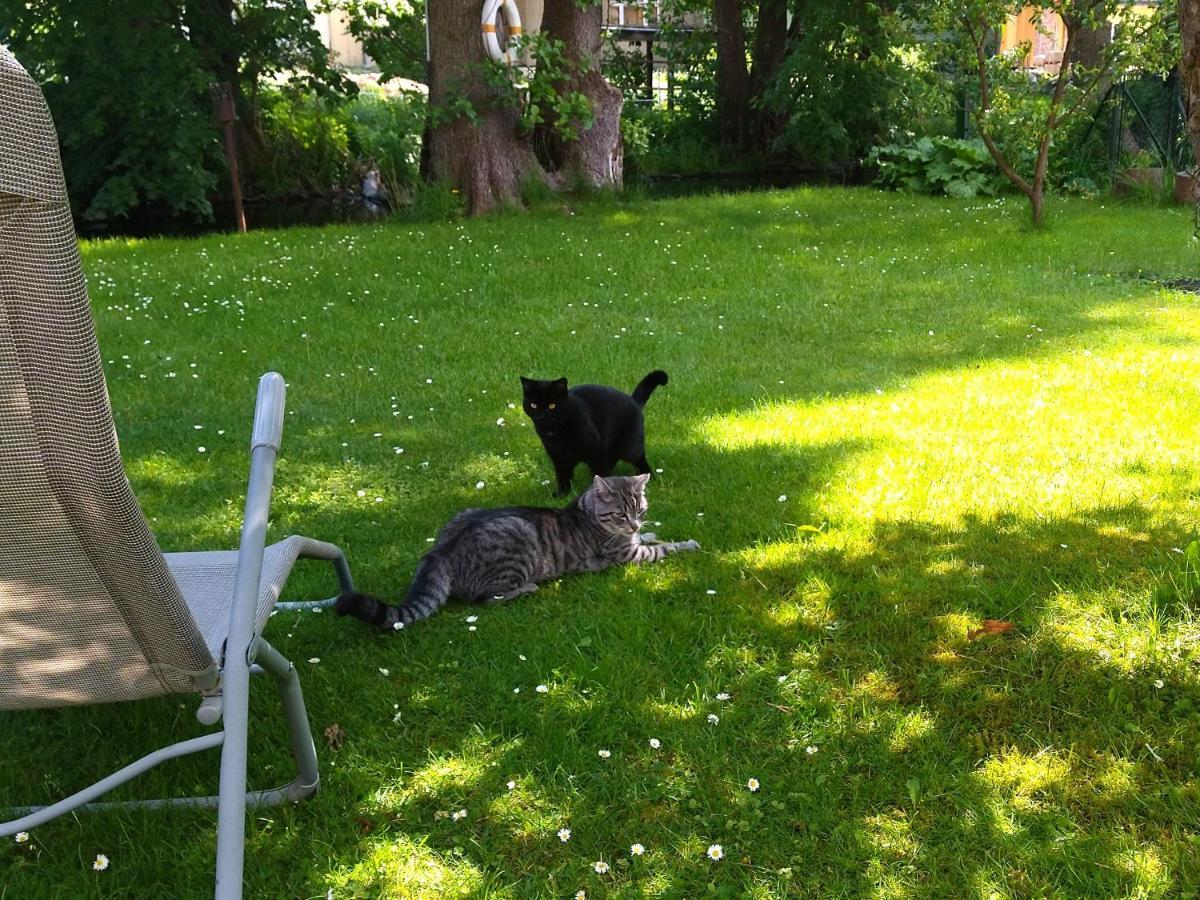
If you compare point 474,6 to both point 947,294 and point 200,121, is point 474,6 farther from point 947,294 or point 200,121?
point 947,294

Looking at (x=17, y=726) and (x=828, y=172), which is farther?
(x=828, y=172)

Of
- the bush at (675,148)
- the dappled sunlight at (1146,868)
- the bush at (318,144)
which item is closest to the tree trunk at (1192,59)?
the dappled sunlight at (1146,868)

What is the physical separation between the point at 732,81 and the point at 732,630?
20.2 metres

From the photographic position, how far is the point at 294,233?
40.9 ft

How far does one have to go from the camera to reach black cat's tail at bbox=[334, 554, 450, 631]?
3.31 meters

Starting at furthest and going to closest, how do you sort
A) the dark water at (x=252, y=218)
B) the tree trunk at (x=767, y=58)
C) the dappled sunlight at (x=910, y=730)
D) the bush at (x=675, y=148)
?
1. the tree trunk at (x=767, y=58)
2. the bush at (x=675, y=148)
3. the dark water at (x=252, y=218)
4. the dappled sunlight at (x=910, y=730)

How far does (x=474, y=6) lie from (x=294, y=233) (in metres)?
3.32

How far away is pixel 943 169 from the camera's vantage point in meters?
15.6

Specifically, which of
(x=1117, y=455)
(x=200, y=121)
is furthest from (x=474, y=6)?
(x=1117, y=455)

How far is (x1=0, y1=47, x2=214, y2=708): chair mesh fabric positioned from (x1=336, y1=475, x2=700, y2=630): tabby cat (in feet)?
3.86

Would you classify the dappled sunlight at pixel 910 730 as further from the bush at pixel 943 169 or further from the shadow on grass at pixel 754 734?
the bush at pixel 943 169

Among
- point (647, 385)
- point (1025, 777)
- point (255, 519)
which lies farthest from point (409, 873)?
point (647, 385)

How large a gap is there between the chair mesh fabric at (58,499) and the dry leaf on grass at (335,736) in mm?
827

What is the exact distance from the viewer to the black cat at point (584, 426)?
459 centimetres
